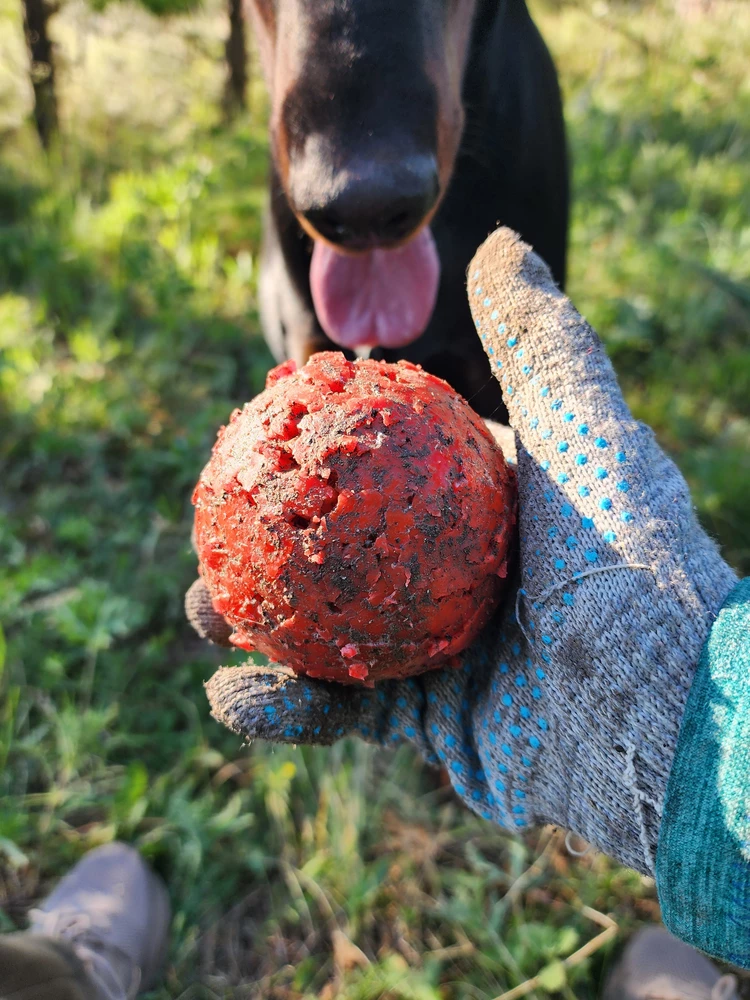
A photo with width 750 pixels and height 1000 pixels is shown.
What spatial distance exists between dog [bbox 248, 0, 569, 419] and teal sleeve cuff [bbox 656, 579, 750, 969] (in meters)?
0.98

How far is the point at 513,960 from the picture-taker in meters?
1.74

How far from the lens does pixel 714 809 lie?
101 cm

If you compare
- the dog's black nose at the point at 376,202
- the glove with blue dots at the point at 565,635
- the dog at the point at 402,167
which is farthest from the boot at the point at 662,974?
the dog's black nose at the point at 376,202

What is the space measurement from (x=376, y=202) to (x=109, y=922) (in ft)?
6.09

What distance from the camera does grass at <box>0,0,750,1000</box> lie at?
1.90 meters

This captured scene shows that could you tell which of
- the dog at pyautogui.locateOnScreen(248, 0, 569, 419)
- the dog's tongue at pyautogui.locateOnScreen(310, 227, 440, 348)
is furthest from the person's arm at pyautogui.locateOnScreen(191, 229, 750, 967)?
the dog's tongue at pyautogui.locateOnScreen(310, 227, 440, 348)

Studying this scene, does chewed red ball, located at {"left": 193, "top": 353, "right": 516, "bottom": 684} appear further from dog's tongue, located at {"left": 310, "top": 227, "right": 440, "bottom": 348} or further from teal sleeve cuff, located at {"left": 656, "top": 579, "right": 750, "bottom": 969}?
dog's tongue, located at {"left": 310, "top": 227, "right": 440, "bottom": 348}

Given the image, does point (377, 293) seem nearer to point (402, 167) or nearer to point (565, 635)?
point (402, 167)

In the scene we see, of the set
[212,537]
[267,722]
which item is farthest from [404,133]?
[267,722]

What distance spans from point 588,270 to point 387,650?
2953 millimetres

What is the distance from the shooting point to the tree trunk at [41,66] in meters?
4.05

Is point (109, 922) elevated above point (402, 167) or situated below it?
below

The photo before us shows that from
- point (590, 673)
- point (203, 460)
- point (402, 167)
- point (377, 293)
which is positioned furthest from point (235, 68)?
point (590, 673)

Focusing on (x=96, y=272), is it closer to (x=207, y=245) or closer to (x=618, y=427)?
(x=207, y=245)
